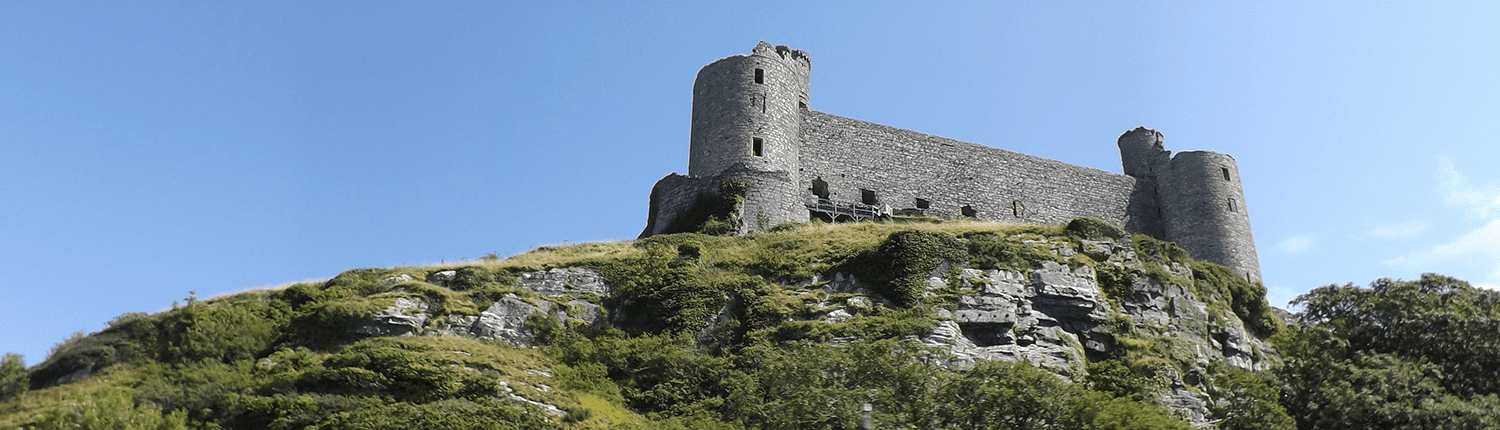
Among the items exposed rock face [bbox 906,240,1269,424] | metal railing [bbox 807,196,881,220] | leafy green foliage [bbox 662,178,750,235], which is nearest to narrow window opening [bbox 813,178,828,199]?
metal railing [bbox 807,196,881,220]

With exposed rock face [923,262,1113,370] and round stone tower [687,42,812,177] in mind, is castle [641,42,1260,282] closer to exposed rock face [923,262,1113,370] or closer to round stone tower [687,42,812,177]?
round stone tower [687,42,812,177]

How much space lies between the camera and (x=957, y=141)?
4831 cm

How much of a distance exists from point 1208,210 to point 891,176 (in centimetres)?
1666

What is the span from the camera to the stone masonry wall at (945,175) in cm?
4459

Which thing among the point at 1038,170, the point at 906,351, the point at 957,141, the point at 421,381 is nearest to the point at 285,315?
the point at 421,381

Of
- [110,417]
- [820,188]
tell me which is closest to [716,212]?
[820,188]

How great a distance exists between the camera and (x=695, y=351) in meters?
28.1

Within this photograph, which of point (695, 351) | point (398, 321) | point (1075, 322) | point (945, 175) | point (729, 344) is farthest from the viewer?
point (945, 175)

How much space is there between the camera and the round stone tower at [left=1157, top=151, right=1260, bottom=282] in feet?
166

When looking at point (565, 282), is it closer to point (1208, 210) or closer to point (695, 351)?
point (695, 351)

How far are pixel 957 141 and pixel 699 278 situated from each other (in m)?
20.7

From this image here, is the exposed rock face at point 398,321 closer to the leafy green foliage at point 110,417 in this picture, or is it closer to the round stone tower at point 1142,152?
the leafy green foliage at point 110,417

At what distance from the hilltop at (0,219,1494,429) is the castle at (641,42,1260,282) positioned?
592cm

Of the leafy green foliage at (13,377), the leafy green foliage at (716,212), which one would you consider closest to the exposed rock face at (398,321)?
the leafy green foliage at (13,377)
